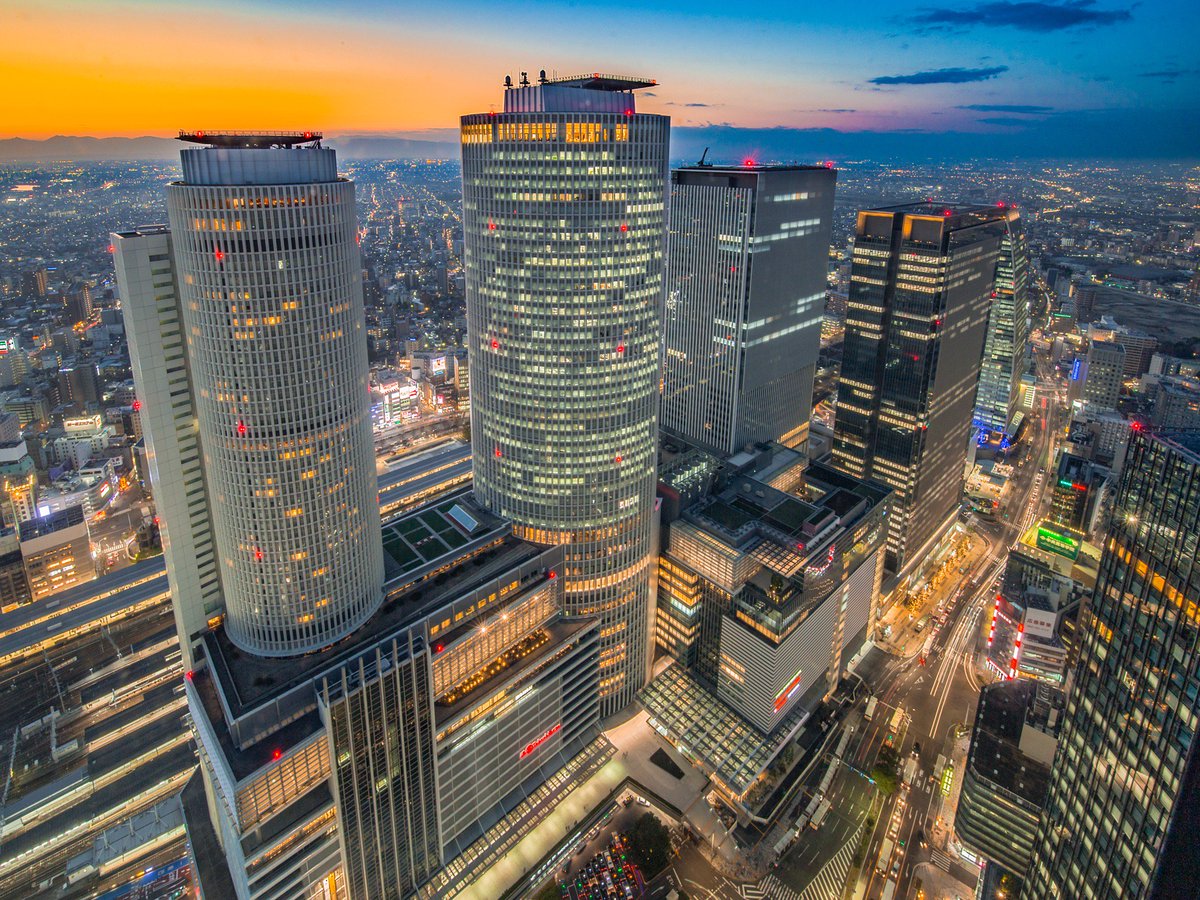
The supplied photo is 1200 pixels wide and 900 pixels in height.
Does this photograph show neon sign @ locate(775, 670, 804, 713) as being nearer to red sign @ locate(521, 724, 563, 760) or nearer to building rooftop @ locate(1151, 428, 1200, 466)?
red sign @ locate(521, 724, 563, 760)

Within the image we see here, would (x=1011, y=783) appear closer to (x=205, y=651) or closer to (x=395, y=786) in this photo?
(x=395, y=786)

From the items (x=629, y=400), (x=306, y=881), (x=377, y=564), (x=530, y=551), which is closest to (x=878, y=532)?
(x=629, y=400)

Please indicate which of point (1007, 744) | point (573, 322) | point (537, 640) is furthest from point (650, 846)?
point (573, 322)

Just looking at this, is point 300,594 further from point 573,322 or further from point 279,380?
point 573,322

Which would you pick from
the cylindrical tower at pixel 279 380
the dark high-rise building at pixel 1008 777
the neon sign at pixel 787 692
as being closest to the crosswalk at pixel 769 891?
the neon sign at pixel 787 692

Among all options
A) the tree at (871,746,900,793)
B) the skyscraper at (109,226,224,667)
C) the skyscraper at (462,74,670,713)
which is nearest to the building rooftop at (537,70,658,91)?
the skyscraper at (462,74,670,713)
